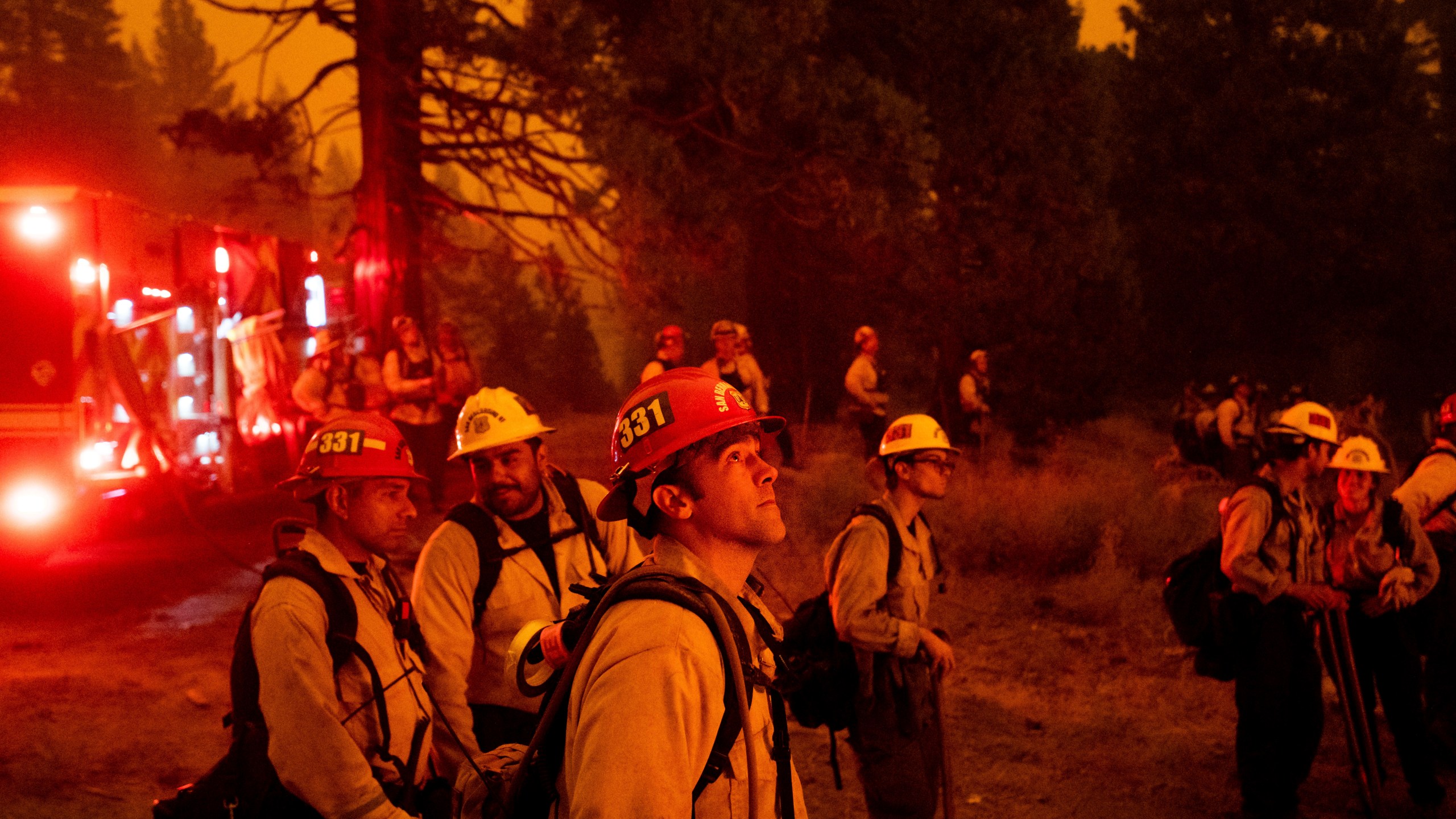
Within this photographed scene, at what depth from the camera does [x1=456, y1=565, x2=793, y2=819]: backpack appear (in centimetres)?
188

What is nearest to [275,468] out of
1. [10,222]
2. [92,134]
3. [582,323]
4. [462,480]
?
[462,480]

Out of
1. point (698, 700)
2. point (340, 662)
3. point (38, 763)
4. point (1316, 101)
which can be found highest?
point (1316, 101)

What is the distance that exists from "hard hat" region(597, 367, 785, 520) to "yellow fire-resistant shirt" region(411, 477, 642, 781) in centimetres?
168

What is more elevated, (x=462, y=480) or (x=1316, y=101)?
(x=1316, y=101)

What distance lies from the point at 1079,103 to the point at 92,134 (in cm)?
4841

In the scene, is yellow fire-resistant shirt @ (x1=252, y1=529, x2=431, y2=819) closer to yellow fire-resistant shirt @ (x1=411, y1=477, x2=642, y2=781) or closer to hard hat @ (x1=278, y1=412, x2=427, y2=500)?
hard hat @ (x1=278, y1=412, x2=427, y2=500)

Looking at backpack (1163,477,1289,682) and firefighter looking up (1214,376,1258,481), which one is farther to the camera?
firefighter looking up (1214,376,1258,481)

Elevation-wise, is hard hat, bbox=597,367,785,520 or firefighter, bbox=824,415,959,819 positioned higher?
hard hat, bbox=597,367,785,520

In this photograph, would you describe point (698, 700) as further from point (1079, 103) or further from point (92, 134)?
point (92, 134)

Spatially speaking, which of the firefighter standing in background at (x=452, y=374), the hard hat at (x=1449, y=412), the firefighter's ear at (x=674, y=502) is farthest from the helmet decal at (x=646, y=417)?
the firefighter standing in background at (x=452, y=374)

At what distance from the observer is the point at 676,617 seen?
1.86 metres

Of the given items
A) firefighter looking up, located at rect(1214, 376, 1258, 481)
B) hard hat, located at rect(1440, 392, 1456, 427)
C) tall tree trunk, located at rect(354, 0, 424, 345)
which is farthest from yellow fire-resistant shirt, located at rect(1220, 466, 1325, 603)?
firefighter looking up, located at rect(1214, 376, 1258, 481)

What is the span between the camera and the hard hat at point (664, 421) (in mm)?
2141

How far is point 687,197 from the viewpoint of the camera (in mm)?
11914
